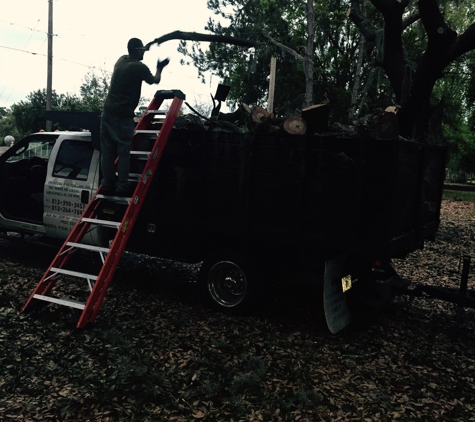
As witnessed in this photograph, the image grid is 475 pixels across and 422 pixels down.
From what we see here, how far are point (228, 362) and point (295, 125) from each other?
2.49 meters

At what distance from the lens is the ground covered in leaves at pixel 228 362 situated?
A: 11.9 feet

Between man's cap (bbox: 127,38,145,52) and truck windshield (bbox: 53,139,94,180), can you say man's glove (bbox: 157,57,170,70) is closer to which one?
man's cap (bbox: 127,38,145,52)

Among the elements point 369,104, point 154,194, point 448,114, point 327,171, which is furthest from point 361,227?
point 448,114

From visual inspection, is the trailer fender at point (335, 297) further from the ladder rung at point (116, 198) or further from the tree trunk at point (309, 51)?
the tree trunk at point (309, 51)

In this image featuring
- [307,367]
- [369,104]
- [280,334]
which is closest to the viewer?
[307,367]

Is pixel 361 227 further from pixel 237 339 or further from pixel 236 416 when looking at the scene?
pixel 236 416

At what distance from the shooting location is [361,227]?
4730 millimetres

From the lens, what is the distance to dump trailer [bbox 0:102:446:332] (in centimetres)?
472

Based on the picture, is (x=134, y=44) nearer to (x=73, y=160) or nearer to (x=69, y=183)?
(x=73, y=160)

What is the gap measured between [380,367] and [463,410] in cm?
83

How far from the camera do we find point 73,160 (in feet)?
23.0

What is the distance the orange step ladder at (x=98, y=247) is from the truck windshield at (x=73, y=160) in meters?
1.18

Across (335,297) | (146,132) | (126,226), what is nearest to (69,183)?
(146,132)

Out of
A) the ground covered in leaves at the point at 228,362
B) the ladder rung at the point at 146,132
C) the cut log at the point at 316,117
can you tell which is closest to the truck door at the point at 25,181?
the ground covered in leaves at the point at 228,362
